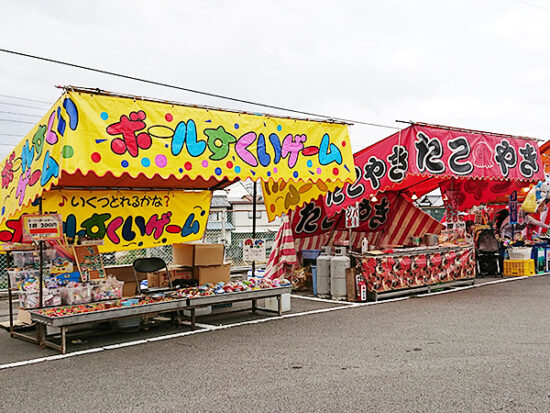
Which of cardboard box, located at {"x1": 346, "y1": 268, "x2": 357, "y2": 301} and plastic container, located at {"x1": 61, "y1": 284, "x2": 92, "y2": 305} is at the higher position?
plastic container, located at {"x1": 61, "y1": 284, "x2": 92, "y2": 305}

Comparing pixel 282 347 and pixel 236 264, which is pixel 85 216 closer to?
pixel 282 347

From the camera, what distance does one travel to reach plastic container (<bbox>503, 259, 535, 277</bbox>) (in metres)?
15.1

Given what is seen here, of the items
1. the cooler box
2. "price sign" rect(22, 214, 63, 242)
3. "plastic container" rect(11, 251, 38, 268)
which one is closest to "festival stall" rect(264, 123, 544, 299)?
the cooler box

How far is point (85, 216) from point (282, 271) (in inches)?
185

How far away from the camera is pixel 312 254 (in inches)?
497

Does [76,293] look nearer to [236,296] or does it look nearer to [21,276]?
[21,276]

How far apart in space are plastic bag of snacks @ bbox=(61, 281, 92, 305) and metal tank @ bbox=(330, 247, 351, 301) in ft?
16.6

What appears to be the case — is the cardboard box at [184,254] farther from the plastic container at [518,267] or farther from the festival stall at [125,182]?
the plastic container at [518,267]

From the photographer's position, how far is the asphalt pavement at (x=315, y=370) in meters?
4.92

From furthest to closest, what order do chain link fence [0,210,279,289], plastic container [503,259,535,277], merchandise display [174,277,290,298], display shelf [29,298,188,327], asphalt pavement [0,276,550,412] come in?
plastic container [503,259,535,277] → chain link fence [0,210,279,289] → merchandise display [174,277,290,298] → display shelf [29,298,188,327] → asphalt pavement [0,276,550,412]

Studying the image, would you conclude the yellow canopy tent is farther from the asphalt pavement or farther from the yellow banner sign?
the asphalt pavement

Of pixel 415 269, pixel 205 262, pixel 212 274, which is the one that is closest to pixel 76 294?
pixel 205 262

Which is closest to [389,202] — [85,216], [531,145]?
[531,145]

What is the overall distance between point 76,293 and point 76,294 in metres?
0.02
